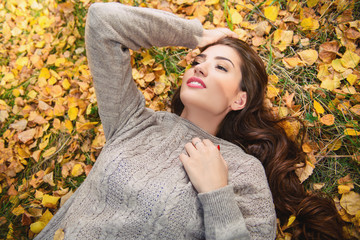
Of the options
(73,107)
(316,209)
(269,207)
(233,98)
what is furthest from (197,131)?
(73,107)

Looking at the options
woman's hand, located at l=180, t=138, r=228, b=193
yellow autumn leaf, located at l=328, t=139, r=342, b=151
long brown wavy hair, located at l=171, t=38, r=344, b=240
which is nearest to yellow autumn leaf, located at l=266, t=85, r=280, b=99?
long brown wavy hair, located at l=171, t=38, r=344, b=240

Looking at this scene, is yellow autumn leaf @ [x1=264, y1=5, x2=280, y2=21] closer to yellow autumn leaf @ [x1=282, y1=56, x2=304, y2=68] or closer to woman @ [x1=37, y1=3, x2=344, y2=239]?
yellow autumn leaf @ [x1=282, y1=56, x2=304, y2=68]

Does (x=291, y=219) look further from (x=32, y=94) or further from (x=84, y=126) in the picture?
(x=32, y=94)

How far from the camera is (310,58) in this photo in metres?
2.28

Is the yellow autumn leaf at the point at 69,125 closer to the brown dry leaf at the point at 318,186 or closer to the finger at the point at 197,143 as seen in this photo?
the finger at the point at 197,143

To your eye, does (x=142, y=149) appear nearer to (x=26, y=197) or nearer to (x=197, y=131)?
(x=197, y=131)

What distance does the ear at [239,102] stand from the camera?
1.84m

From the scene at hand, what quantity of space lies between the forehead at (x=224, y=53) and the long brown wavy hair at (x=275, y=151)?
45mm

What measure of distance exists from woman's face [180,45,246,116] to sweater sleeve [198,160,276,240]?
1.64 feet

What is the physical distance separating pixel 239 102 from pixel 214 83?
324 millimetres

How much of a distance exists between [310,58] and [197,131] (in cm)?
140

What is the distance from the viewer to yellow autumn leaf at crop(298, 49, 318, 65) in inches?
89.3

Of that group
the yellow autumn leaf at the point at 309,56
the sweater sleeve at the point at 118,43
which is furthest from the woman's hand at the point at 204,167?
the yellow autumn leaf at the point at 309,56

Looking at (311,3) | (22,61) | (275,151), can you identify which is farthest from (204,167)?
(22,61)
